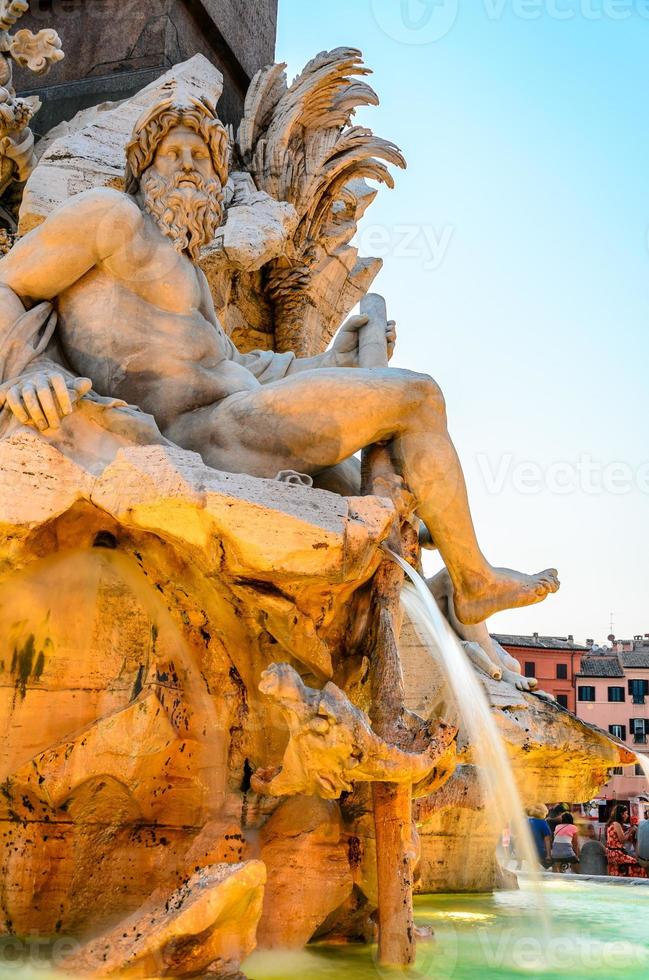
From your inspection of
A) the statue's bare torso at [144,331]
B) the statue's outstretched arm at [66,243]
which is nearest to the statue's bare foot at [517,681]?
the statue's bare torso at [144,331]

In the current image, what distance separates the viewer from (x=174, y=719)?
3457 mm

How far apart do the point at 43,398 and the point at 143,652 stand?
91 centimetres

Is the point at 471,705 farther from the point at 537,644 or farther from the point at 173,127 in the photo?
the point at 537,644

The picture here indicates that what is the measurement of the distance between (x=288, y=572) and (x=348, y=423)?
80 centimetres

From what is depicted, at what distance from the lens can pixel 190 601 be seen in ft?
11.7

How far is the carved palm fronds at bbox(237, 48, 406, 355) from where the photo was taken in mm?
6887

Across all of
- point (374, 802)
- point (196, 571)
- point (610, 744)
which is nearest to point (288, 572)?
point (196, 571)

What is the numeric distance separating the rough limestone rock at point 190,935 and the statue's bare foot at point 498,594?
1586 millimetres

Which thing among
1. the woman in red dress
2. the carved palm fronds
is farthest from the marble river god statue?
the woman in red dress

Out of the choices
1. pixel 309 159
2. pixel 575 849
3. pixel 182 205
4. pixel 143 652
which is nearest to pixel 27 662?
pixel 143 652

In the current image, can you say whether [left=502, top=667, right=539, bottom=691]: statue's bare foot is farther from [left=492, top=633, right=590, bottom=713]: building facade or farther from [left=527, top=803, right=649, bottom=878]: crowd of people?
[left=492, top=633, right=590, bottom=713]: building facade

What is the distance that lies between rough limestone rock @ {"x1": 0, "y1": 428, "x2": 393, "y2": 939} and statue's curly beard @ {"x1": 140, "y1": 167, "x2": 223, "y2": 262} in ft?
3.44

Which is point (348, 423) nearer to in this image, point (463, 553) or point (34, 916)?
A: point (463, 553)

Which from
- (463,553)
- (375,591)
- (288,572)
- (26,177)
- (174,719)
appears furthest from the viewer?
(26,177)
